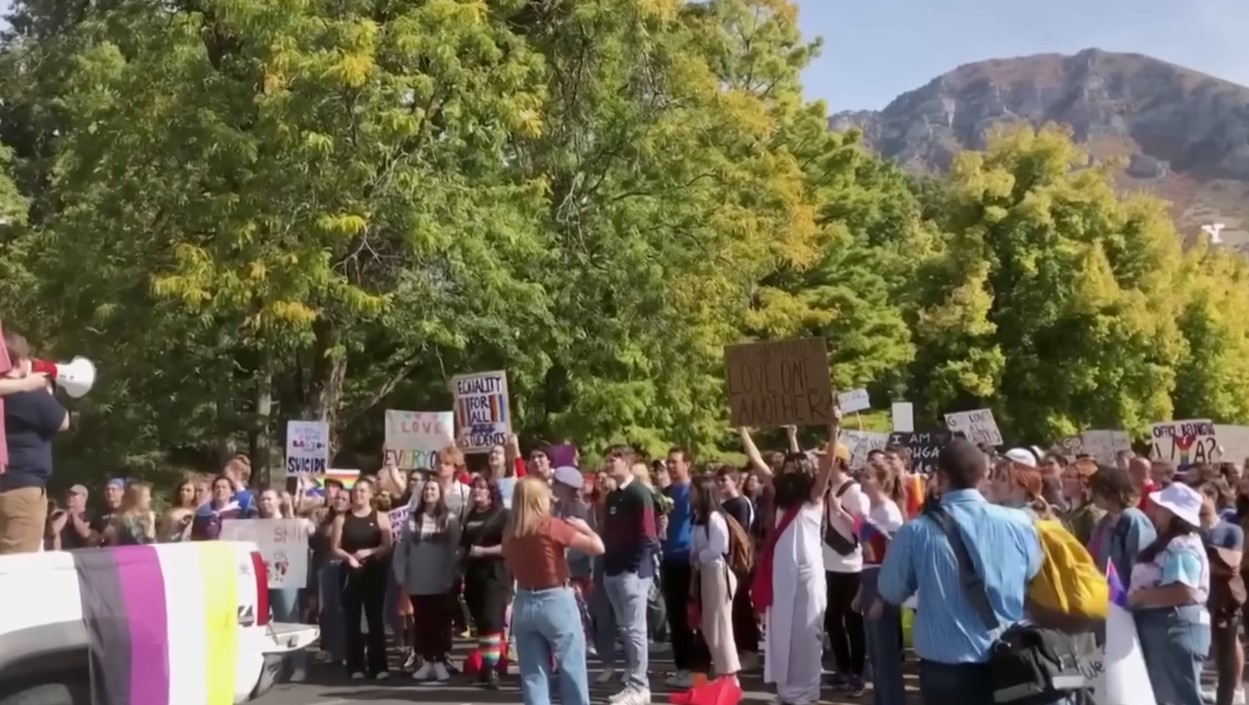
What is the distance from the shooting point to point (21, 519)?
6.76 m

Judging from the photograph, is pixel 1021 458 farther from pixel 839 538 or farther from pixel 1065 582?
pixel 1065 582

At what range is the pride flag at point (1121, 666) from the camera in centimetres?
719

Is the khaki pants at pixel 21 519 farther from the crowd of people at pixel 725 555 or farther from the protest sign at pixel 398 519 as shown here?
the protest sign at pixel 398 519

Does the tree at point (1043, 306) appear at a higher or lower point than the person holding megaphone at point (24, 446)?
higher

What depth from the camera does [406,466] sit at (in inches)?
794

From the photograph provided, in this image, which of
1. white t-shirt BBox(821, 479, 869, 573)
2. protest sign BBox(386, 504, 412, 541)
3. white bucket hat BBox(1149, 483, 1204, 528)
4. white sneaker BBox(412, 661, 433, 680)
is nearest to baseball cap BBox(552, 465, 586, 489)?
white t-shirt BBox(821, 479, 869, 573)

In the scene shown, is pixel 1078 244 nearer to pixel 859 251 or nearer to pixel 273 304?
pixel 859 251

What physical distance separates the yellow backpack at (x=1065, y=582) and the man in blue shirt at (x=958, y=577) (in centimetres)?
18

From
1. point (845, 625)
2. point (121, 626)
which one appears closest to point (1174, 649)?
point (845, 625)

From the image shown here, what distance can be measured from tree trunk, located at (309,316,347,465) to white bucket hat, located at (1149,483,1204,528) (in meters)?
13.9

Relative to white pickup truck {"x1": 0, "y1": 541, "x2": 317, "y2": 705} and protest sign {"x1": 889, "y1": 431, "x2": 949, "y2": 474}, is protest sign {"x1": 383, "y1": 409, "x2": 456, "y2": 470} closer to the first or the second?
protest sign {"x1": 889, "y1": 431, "x2": 949, "y2": 474}

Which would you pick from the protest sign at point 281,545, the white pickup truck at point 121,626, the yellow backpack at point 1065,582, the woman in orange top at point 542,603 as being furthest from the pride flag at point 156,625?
the protest sign at point 281,545

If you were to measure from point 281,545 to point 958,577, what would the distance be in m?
8.57

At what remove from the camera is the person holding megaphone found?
672 cm
